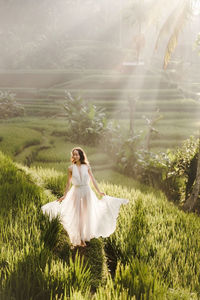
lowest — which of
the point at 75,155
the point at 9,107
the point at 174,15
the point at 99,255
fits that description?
the point at 99,255

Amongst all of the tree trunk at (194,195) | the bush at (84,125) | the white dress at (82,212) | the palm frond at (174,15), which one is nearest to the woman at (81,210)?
the white dress at (82,212)

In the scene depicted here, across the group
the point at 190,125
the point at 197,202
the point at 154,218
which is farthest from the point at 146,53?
the point at 154,218

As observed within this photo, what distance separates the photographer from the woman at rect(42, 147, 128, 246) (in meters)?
2.35

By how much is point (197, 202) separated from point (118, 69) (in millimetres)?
4969

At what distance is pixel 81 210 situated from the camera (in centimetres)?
237

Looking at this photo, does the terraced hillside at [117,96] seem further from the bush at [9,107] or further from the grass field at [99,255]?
the grass field at [99,255]

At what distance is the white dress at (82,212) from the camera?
2346mm

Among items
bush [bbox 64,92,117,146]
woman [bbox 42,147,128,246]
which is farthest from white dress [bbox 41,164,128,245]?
bush [bbox 64,92,117,146]

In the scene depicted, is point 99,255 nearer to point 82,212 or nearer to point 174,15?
point 82,212

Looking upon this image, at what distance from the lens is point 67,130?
21.2ft

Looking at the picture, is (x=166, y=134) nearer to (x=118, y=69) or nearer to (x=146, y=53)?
(x=118, y=69)

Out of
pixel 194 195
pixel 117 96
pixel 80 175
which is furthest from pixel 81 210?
pixel 117 96

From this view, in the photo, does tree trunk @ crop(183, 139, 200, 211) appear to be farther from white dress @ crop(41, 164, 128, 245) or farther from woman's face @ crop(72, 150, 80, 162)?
woman's face @ crop(72, 150, 80, 162)

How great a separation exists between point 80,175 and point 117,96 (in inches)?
205
